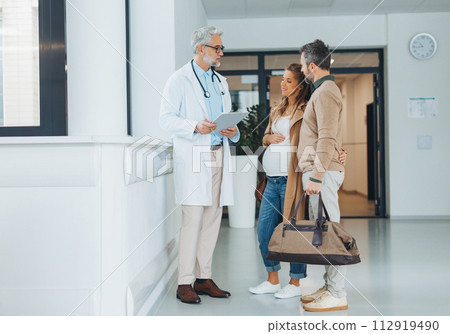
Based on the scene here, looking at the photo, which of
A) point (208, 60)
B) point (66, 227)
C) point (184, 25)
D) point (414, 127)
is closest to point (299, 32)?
point (414, 127)

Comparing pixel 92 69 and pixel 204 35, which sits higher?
pixel 204 35

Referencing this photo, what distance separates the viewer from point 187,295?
2.86m

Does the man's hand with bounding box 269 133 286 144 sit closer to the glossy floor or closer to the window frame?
the glossy floor

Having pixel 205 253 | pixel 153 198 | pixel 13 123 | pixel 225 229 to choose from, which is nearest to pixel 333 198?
pixel 205 253

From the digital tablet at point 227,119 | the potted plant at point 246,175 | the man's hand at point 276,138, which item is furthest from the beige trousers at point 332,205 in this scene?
the potted plant at point 246,175

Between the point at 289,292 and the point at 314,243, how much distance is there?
23.8 inches

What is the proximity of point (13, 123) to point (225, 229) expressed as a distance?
3.70 m

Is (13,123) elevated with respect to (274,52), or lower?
lower

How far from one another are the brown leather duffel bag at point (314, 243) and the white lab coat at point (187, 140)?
538mm

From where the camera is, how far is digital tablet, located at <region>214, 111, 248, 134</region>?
266 centimetres

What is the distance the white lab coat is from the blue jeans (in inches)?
14.8

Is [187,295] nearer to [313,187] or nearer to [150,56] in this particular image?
[313,187]

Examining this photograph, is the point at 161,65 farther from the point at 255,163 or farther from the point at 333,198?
the point at 255,163

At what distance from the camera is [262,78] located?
696cm
